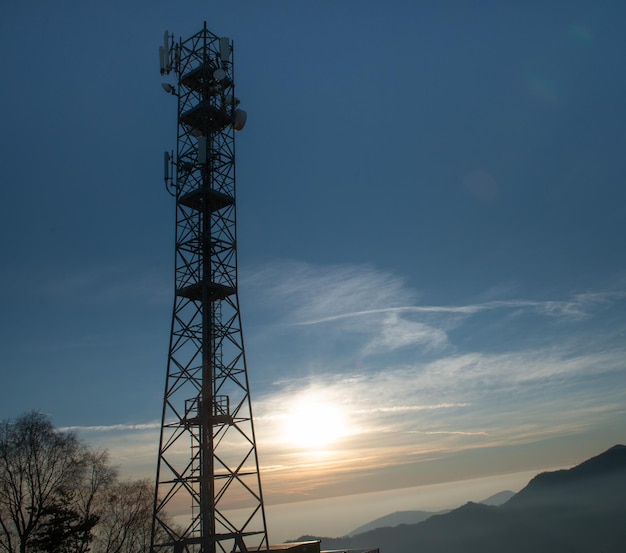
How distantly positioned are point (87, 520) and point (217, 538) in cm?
1631

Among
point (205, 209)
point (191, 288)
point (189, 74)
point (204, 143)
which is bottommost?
point (191, 288)

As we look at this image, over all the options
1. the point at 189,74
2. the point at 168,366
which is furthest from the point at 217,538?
the point at 189,74

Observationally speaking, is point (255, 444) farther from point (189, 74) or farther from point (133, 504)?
point (189, 74)

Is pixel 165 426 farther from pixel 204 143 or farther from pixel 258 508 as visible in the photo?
pixel 204 143

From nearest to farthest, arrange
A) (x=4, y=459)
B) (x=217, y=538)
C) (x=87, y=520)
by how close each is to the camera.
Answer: (x=217, y=538) < (x=4, y=459) < (x=87, y=520)

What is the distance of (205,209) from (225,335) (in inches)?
355

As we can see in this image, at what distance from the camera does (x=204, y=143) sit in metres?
36.8

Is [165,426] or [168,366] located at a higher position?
[168,366]

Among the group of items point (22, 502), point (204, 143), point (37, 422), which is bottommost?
point (22, 502)

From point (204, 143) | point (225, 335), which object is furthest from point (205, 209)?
point (225, 335)

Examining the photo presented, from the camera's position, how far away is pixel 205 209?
122 ft

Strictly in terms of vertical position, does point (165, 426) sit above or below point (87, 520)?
above

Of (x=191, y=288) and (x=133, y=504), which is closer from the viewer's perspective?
(x=191, y=288)

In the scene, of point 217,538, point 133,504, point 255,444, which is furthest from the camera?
point 133,504
